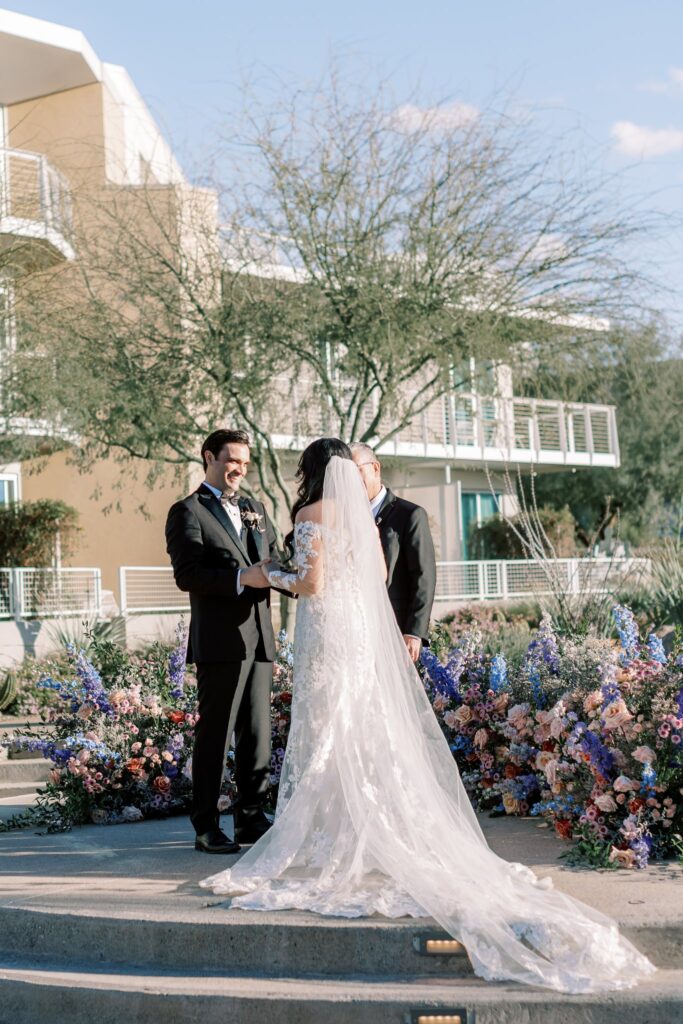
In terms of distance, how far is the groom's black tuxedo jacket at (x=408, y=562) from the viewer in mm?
6973

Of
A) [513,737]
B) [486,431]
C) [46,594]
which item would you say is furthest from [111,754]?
[486,431]

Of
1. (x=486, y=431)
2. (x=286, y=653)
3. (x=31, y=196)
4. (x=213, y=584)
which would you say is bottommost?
(x=286, y=653)

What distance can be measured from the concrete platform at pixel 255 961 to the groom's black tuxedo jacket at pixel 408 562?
154cm

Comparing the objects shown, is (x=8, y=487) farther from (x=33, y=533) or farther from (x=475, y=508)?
(x=475, y=508)

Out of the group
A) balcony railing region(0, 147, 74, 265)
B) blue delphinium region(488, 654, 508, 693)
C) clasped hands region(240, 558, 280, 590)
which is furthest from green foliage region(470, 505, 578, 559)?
clasped hands region(240, 558, 280, 590)

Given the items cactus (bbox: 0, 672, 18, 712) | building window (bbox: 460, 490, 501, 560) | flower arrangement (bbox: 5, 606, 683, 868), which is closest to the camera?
flower arrangement (bbox: 5, 606, 683, 868)

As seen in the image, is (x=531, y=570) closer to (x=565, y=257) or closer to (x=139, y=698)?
(x=565, y=257)

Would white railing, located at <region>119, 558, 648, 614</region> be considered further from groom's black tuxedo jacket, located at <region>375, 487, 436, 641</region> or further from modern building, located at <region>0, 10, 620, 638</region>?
groom's black tuxedo jacket, located at <region>375, 487, 436, 641</region>

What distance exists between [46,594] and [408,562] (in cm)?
1312

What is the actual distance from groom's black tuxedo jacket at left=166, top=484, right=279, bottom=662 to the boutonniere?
0.09m

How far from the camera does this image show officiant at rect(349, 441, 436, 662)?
695 centimetres

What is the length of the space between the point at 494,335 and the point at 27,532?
8.08 metres

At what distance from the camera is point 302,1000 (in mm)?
4742

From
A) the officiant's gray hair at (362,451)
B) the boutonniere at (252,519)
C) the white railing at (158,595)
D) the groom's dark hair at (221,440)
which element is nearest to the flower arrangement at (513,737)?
the officiant's gray hair at (362,451)
